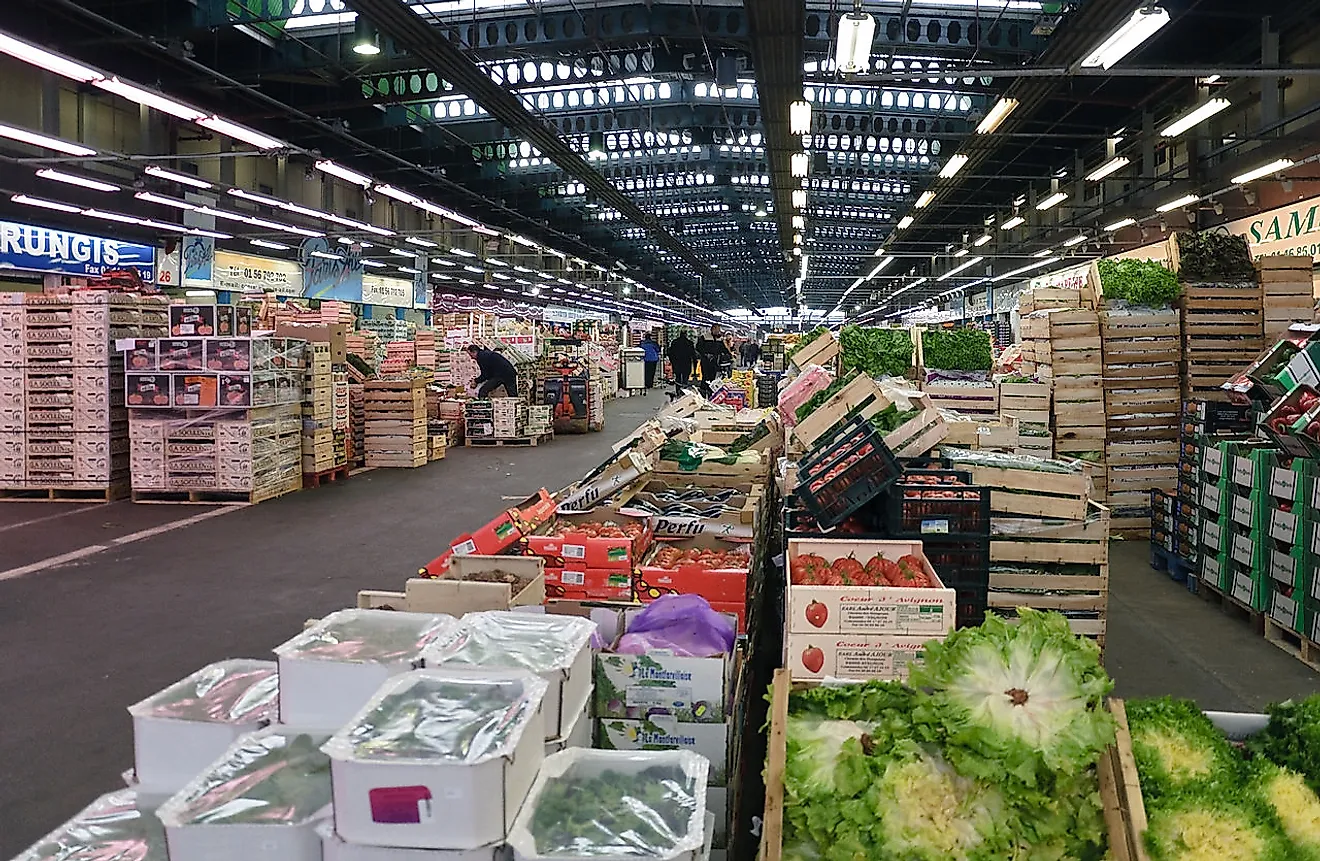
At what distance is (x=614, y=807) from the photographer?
204cm

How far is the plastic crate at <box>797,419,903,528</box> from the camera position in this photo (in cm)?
479

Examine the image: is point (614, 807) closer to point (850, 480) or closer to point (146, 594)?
point (850, 480)

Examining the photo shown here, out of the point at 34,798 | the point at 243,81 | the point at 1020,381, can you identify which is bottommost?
the point at 34,798

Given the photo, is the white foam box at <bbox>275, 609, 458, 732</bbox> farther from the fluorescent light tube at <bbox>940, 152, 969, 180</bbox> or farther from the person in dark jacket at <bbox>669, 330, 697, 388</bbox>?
the person in dark jacket at <bbox>669, 330, 697, 388</bbox>

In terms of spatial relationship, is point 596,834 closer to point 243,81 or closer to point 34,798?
point 34,798

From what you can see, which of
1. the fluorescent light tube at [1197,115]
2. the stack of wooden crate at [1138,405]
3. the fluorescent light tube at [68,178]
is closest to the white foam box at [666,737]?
the stack of wooden crate at [1138,405]

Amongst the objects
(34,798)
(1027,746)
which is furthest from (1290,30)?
(34,798)

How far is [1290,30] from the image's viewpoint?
39.1ft

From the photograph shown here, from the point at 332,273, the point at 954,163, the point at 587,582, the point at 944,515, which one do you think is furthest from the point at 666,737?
the point at 332,273

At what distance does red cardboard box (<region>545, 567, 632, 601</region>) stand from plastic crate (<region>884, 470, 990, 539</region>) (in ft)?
4.81

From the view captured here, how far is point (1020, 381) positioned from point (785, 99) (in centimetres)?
503

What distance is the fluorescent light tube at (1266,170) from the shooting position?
12.1m

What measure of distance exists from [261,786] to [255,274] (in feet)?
82.9

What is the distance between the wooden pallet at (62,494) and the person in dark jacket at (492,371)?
7.22 meters
